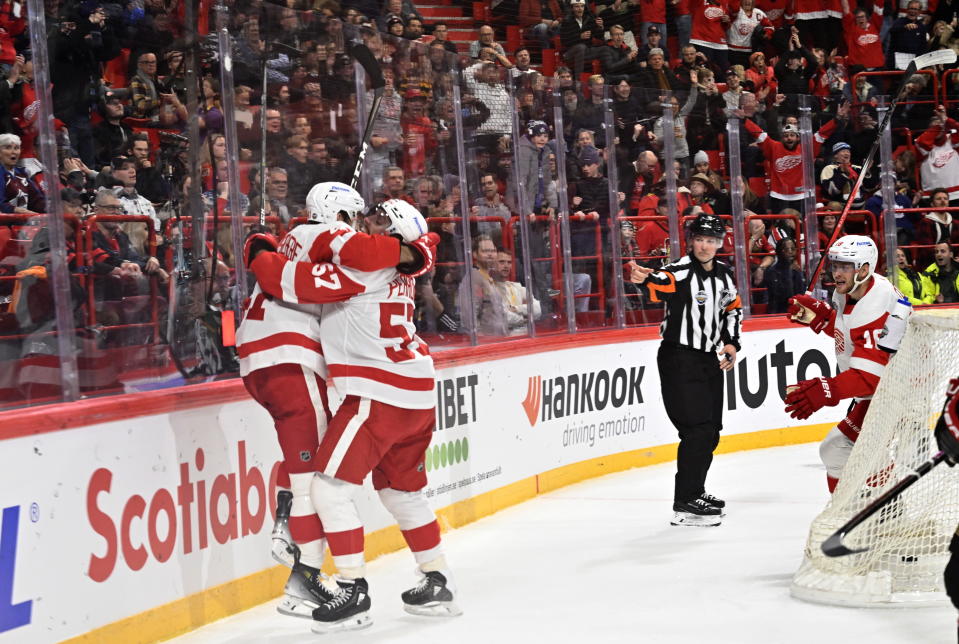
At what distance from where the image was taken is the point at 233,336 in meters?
5.02

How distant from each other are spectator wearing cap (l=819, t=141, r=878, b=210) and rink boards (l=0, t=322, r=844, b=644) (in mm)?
3890

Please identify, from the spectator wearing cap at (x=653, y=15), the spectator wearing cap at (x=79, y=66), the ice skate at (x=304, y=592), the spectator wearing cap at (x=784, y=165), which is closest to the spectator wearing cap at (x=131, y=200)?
the spectator wearing cap at (x=79, y=66)

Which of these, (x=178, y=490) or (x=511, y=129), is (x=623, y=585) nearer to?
(x=178, y=490)

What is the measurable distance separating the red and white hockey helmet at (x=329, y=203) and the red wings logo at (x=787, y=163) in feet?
19.1

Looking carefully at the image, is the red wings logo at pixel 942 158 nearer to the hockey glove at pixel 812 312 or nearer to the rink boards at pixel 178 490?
the rink boards at pixel 178 490

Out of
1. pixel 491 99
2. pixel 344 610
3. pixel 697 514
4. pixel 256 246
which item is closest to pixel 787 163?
pixel 491 99

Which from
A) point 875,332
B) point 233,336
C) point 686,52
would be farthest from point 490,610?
point 686,52

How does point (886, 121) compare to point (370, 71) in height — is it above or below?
below

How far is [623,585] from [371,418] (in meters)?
1.37

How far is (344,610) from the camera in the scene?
4.42 meters

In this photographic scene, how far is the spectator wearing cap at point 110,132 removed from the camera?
4.37 metres

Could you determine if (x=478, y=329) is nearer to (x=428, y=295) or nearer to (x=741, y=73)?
(x=428, y=295)

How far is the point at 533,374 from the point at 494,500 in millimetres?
907

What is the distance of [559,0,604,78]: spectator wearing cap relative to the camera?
12.2 metres
